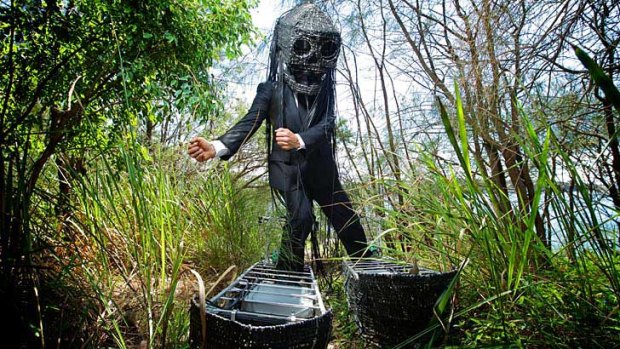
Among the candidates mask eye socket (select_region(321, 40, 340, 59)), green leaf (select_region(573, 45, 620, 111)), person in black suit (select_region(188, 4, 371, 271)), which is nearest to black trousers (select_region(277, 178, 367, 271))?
person in black suit (select_region(188, 4, 371, 271))

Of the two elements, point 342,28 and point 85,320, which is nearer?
point 85,320

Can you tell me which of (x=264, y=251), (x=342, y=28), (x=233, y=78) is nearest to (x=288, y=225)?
(x=264, y=251)

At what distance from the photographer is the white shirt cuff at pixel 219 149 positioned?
1.30m

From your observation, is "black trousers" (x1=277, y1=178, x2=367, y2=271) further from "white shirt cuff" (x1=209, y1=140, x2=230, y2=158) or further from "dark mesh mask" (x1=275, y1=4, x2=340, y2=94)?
"dark mesh mask" (x1=275, y1=4, x2=340, y2=94)

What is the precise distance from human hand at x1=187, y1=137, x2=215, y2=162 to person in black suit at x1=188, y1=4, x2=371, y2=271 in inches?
5.5

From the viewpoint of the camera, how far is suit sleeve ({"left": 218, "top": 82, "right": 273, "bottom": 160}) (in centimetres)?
135

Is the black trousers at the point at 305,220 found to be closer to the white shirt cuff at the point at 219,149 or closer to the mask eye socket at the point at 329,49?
the white shirt cuff at the point at 219,149

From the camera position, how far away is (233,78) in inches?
113

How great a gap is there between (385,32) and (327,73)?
0.99 meters

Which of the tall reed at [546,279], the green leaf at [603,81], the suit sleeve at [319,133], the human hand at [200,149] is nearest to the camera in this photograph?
the green leaf at [603,81]

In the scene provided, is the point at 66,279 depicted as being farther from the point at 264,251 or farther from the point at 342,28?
the point at 342,28

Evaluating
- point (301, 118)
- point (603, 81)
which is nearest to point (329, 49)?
point (301, 118)

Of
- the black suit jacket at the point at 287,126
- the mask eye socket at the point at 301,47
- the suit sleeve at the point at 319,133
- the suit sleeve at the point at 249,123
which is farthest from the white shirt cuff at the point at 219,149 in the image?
the mask eye socket at the point at 301,47

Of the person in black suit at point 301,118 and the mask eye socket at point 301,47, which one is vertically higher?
the mask eye socket at point 301,47
